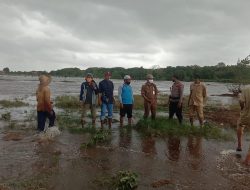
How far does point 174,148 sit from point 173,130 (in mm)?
1975

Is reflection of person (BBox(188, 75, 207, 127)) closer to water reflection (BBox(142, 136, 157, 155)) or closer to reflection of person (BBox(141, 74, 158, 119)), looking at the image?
reflection of person (BBox(141, 74, 158, 119))

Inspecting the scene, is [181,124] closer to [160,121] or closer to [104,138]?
[160,121]

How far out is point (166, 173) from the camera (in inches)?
273

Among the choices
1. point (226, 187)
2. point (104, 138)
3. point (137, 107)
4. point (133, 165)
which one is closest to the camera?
point (226, 187)

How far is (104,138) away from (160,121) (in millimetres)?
2778

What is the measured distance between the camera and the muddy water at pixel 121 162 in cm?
627

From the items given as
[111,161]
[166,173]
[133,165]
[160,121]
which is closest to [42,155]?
A: [111,161]

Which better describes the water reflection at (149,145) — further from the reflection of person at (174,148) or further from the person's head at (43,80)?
the person's head at (43,80)

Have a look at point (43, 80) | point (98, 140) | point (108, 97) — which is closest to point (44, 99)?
point (43, 80)

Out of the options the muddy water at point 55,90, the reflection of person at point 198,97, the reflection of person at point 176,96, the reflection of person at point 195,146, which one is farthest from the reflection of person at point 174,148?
the muddy water at point 55,90

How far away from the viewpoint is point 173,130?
11266mm

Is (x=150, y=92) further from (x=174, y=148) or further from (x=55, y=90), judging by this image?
(x=55, y=90)

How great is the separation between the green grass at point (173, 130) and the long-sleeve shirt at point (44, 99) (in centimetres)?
321

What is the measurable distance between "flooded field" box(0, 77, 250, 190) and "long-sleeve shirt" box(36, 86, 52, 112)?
0.89 meters
